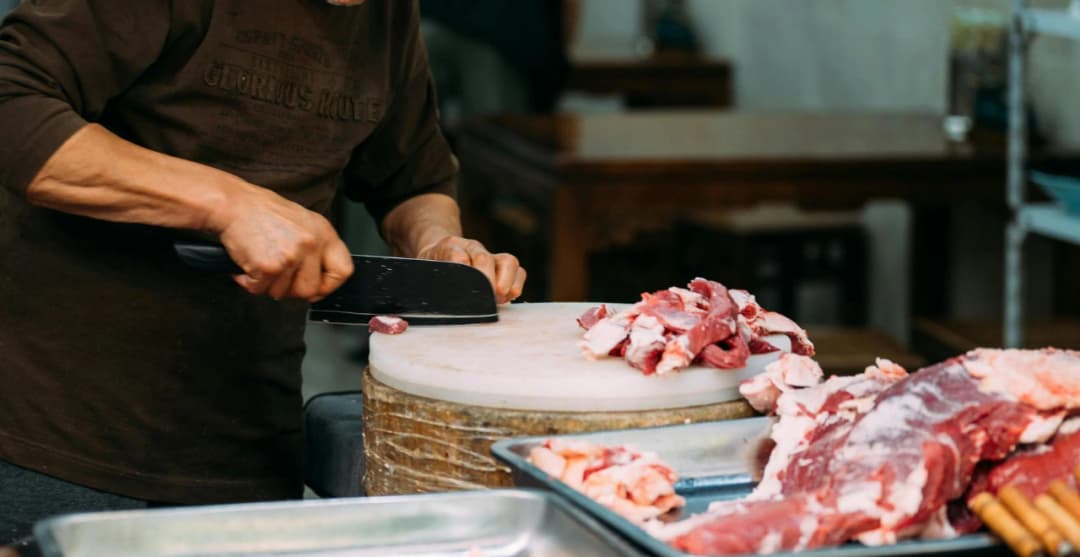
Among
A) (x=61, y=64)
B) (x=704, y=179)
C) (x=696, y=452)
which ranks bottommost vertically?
(x=704, y=179)

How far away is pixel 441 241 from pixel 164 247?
18.2 inches

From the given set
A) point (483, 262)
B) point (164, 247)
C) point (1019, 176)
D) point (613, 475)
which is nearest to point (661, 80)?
point (1019, 176)

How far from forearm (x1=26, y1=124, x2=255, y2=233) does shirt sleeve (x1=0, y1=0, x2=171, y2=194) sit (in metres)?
0.02

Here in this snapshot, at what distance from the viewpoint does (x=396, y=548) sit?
59.5 inches

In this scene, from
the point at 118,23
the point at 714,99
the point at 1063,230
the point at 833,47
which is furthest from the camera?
the point at 714,99

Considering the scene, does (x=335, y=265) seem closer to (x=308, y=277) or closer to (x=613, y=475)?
(x=308, y=277)

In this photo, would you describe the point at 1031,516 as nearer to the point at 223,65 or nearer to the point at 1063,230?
the point at 223,65

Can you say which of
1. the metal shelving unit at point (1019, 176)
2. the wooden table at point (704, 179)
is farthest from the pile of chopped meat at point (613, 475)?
the wooden table at point (704, 179)

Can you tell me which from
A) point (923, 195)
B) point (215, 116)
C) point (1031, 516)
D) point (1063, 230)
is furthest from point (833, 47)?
point (1031, 516)

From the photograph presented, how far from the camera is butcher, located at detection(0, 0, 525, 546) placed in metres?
2.07

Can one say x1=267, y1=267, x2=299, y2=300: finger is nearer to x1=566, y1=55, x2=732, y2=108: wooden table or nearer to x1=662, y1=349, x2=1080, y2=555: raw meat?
x1=662, y1=349, x2=1080, y2=555: raw meat

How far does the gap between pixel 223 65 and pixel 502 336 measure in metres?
0.61

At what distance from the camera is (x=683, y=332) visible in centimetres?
189

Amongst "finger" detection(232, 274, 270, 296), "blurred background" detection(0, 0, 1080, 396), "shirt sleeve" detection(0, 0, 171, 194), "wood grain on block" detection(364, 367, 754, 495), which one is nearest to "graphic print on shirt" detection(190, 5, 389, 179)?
"shirt sleeve" detection(0, 0, 171, 194)
